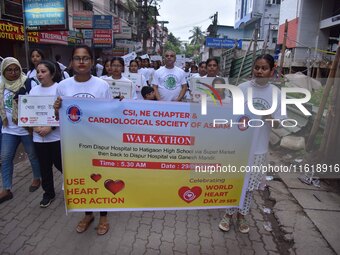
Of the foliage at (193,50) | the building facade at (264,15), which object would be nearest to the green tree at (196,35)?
the foliage at (193,50)

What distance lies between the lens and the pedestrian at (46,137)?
11.6ft

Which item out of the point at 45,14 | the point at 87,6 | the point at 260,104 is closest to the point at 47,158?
the point at 260,104

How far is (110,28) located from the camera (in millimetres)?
18844

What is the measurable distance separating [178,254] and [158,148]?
1.03 metres

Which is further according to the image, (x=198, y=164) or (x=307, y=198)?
(x=307, y=198)

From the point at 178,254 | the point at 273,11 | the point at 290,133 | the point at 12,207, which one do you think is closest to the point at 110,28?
the point at 290,133

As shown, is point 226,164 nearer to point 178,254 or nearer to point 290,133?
point 178,254

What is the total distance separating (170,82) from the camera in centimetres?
572

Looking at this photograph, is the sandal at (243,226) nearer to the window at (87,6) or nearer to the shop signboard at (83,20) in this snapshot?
the shop signboard at (83,20)

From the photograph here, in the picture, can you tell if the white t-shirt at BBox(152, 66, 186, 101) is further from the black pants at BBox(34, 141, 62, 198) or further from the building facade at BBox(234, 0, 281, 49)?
the building facade at BBox(234, 0, 281, 49)

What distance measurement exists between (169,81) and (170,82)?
0.03 meters

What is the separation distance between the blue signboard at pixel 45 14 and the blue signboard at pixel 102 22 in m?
11.1

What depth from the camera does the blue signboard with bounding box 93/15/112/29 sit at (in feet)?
61.1

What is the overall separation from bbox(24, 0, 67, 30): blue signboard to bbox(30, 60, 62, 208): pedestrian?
13.9 feet
